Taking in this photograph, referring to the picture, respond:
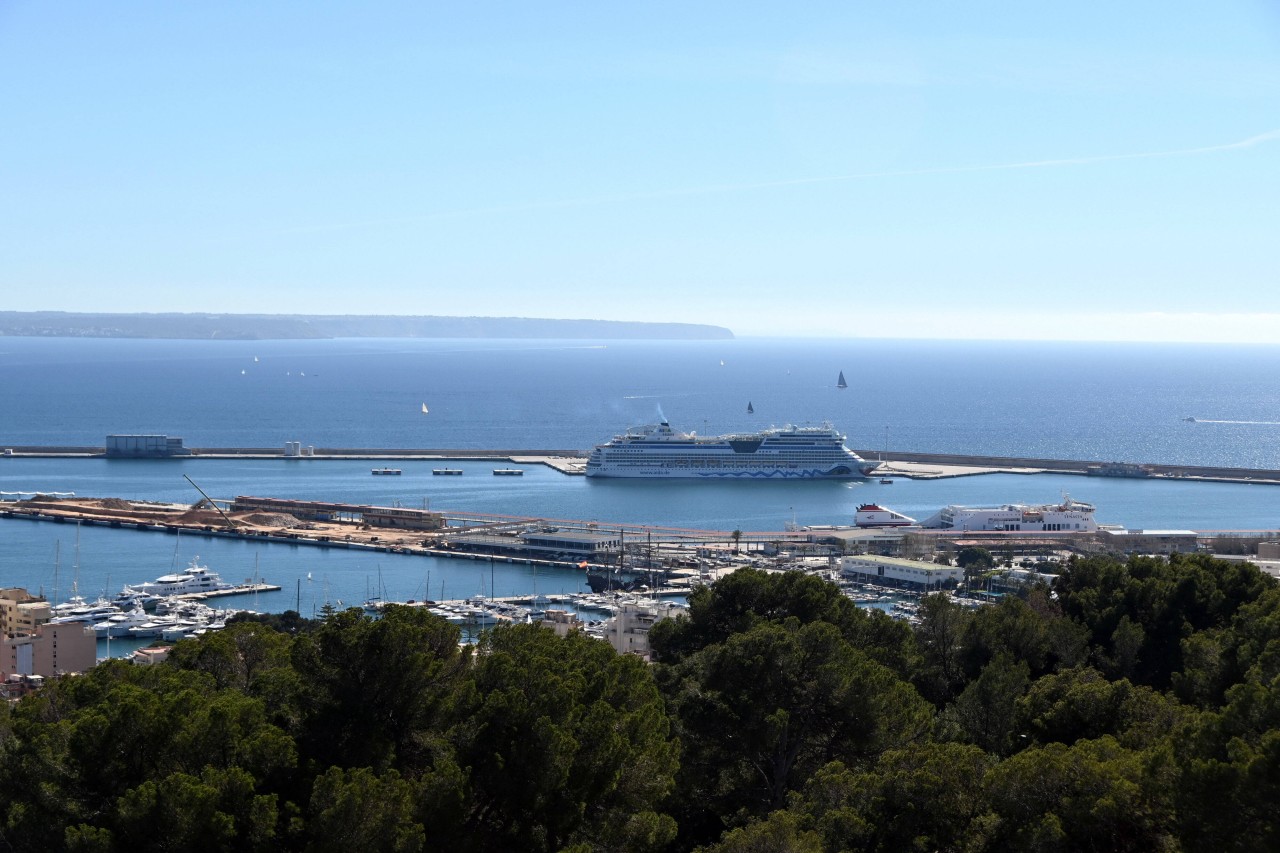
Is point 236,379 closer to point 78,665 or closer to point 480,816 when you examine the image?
point 78,665

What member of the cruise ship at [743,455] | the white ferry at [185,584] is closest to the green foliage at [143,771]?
the white ferry at [185,584]

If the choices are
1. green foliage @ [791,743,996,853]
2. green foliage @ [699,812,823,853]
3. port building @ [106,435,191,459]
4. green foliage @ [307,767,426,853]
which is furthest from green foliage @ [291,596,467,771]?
port building @ [106,435,191,459]

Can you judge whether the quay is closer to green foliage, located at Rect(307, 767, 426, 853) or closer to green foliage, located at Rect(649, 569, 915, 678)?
green foliage, located at Rect(649, 569, 915, 678)

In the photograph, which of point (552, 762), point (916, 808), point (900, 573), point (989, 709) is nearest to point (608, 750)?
point (552, 762)

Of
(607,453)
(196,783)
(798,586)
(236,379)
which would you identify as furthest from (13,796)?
(236,379)

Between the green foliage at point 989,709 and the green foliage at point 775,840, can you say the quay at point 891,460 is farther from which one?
the green foliage at point 775,840

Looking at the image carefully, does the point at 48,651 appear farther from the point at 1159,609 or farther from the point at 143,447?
the point at 143,447
